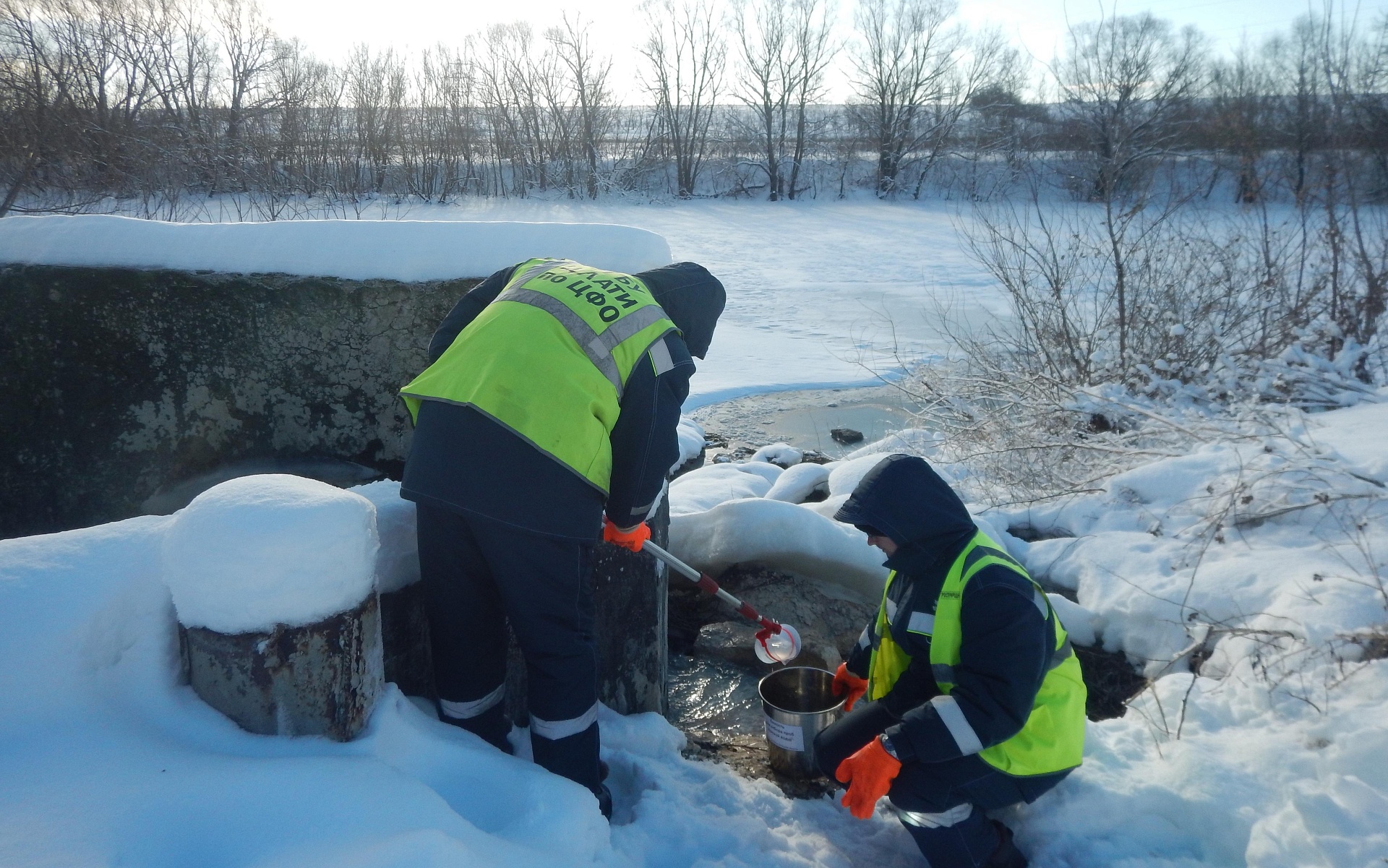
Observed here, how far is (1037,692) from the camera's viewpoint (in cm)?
222

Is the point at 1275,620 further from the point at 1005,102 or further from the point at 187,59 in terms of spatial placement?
the point at 1005,102

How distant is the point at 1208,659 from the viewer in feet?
9.97

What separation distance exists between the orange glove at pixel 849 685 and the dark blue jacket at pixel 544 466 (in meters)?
0.96

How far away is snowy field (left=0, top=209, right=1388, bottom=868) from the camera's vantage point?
1.55 m

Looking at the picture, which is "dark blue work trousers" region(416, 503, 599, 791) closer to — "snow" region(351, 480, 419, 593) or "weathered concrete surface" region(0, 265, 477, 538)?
"snow" region(351, 480, 419, 593)

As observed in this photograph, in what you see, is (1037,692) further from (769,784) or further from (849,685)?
(769,784)

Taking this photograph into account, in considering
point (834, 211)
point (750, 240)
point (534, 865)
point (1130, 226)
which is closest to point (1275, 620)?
point (534, 865)

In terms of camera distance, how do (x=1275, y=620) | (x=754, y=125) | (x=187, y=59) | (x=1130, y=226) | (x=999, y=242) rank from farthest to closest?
(x=754, y=125), (x=187, y=59), (x=1130, y=226), (x=999, y=242), (x=1275, y=620)

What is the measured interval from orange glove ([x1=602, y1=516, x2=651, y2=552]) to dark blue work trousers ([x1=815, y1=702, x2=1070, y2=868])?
0.90 meters

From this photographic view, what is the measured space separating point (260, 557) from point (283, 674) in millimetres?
255

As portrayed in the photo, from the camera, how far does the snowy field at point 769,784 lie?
1553 millimetres

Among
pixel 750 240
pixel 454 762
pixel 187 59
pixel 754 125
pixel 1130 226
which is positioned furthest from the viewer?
pixel 754 125

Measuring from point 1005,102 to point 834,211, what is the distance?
8011 mm

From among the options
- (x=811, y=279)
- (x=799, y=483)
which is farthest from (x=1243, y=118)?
(x=799, y=483)
